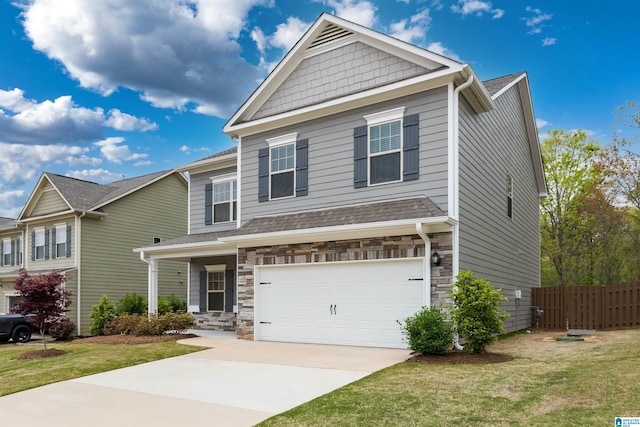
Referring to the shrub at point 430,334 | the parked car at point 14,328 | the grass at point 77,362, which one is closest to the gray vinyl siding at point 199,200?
the grass at point 77,362

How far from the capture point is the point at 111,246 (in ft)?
78.1

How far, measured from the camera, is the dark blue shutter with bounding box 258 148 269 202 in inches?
581

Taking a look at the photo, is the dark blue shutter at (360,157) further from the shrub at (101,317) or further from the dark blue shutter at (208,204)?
the shrub at (101,317)

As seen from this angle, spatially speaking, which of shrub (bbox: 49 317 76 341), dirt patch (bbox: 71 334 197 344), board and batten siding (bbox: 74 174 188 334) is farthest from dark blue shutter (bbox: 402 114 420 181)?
board and batten siding (bbox: 74 174 188 334)

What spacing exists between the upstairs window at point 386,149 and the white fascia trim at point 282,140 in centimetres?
199

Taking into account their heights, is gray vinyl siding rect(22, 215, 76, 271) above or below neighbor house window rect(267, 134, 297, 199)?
below

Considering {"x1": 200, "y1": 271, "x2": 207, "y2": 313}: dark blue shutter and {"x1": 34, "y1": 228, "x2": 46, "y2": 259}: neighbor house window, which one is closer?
{"x1": 200, "y1": 271, "x2": 207, "y2": 313}: dark blue shutter

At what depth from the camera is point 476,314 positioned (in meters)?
9.91

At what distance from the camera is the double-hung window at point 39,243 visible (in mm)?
24594

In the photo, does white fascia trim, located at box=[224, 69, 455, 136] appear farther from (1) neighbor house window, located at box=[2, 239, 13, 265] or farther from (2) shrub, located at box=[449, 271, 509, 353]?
(1) neighbor house window, located at box=[2, 239, 13, 265]

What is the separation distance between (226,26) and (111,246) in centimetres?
1212

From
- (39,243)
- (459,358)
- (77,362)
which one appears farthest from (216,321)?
(39,243)

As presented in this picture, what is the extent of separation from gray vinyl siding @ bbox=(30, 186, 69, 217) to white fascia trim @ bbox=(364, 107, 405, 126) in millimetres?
16359

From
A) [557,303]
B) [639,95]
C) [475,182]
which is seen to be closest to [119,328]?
[475,182]
